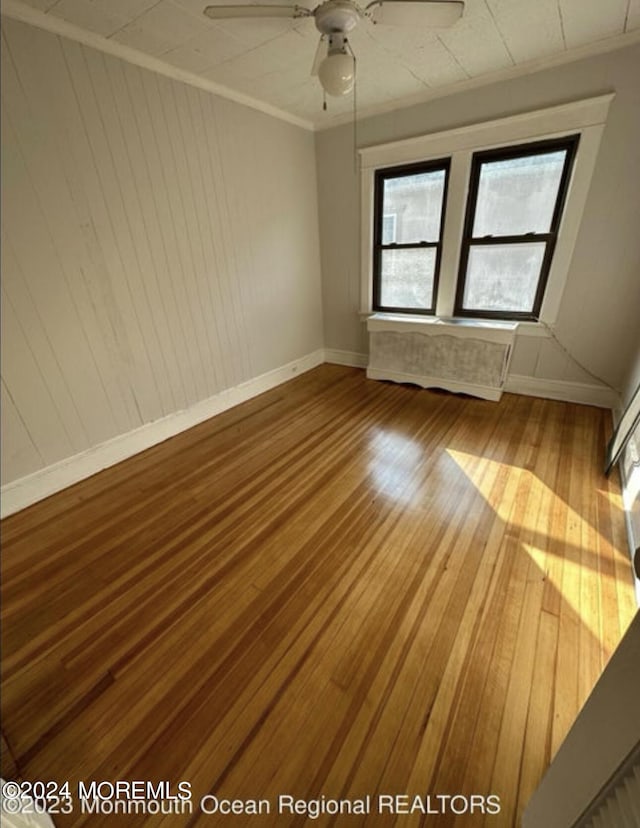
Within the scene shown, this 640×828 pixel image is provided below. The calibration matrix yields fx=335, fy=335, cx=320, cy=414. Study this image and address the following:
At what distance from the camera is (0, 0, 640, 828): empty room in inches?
39.2

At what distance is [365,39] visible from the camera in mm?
2031

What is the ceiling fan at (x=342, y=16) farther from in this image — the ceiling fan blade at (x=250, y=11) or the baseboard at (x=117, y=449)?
the baseboard at (x=117, y=449)

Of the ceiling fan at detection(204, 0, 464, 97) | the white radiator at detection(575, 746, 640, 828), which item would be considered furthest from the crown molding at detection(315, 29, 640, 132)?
the white radiator at detection(575, 746, 640, 828)

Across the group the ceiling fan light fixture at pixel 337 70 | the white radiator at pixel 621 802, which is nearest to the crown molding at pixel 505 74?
the ceiling fan light fixture at pixel 337 70

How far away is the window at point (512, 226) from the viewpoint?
263 cm

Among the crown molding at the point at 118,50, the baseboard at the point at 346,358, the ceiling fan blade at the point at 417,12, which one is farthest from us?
the baseboard at the point at 346,358

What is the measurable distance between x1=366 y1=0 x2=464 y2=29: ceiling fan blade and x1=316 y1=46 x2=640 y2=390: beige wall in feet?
4.76

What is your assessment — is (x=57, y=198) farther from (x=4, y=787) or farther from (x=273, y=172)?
(x=4, y=787)

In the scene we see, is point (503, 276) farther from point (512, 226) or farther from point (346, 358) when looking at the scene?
point (346, 358)

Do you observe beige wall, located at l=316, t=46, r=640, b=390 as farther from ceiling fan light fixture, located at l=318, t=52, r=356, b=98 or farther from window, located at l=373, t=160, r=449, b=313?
ceiling fan light fixture, located at l=318, t=52, r=356, b=98

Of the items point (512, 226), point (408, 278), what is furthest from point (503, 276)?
point (408, 278)

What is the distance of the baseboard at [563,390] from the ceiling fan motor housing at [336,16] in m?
2.76

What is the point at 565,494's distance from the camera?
1960 millimetres

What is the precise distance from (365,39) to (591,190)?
6.17 feet
